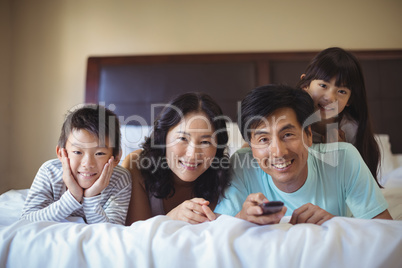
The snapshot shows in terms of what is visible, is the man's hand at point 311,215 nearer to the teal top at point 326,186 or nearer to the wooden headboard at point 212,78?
the teal top at point 326,186

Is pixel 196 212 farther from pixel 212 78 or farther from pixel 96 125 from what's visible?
pixel 212 78

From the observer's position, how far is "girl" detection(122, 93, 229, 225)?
4.28 ft

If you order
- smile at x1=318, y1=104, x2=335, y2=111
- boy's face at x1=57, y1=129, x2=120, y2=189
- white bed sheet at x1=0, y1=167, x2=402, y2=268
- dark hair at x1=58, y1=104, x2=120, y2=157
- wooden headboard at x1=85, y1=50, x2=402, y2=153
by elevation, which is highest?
wooden headboard at x1=85, y1=50, x2=402, y2=153

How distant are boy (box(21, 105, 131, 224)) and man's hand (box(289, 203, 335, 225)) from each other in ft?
2.21

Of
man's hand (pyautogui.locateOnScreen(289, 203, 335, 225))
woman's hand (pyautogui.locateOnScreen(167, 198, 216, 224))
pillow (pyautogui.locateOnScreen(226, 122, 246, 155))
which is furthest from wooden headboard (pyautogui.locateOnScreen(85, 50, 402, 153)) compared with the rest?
man's hand (pyautogui.locateOnScreen(289, 203, 335, 225))

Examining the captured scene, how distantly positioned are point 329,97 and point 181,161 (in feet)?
2.46

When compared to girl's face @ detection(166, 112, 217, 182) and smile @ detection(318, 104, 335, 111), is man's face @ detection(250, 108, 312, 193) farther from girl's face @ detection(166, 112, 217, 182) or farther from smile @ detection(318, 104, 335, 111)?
smile @ detection(318, 104, 335, 111)

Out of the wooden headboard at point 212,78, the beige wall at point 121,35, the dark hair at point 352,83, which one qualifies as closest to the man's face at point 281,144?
the dark hair at point 352,83

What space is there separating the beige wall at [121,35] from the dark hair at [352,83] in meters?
1.46

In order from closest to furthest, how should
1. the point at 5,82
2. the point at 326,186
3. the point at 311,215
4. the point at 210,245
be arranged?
the point at 210,245, the point at 311,215, the point at 326,186, the point at 5,82

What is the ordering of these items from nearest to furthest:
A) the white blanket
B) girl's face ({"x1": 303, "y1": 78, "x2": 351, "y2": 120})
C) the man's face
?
the white blanket < the man's face < girl's face ({"x1": 303, "y1": 78, "x2": 351, "y2": 120})

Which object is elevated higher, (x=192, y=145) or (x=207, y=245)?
(x=192, y=145)

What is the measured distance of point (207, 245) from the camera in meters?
0.79

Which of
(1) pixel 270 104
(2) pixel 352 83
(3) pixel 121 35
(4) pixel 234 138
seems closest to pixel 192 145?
(1) pixel 270 104
